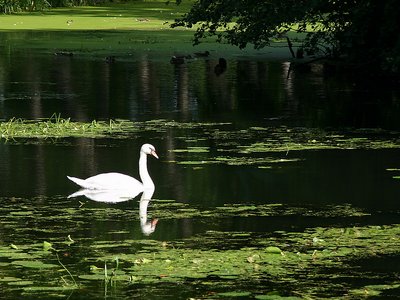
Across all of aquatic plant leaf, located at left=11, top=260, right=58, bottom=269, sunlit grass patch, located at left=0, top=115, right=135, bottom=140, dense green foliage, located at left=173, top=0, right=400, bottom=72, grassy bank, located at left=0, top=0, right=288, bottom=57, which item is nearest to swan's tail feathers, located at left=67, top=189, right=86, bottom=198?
aquatic plant leaf, located at left=11, top=260, right=58, bottom=269

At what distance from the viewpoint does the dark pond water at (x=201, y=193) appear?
7672 millimetres

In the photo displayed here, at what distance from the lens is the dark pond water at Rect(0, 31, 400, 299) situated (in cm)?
767

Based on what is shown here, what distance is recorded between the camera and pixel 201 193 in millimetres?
10773

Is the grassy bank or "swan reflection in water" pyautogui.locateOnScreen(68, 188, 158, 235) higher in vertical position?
the grassy bank

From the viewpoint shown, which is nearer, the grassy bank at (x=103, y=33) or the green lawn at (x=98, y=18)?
the grassy bank at (x=103, y=33)

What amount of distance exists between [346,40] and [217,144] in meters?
5.95

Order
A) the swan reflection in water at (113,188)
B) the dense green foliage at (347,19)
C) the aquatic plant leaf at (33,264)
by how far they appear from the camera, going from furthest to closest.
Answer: the dense green foliage at (347,19)
the swan reflection in water at (113,188)
the aquatic plant leaf at (33,264)

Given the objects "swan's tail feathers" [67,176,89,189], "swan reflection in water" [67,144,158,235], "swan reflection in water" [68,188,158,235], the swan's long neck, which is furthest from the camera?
the swan's long neck

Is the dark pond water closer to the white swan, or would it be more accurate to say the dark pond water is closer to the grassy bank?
the white swan

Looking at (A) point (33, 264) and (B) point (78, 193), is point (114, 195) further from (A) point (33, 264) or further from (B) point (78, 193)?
(A) point (33, 264)

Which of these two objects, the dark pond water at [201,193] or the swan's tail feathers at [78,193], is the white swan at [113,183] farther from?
the dark pond water at [201,193]

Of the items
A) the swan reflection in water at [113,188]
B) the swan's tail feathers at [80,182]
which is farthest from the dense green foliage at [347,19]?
the swan's tail feathers at [80,182]

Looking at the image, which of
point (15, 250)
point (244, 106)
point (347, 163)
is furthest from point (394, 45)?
point (15, 250)

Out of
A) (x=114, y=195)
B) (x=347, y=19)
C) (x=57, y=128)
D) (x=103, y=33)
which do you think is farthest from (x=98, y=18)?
(x=114, y=195)
